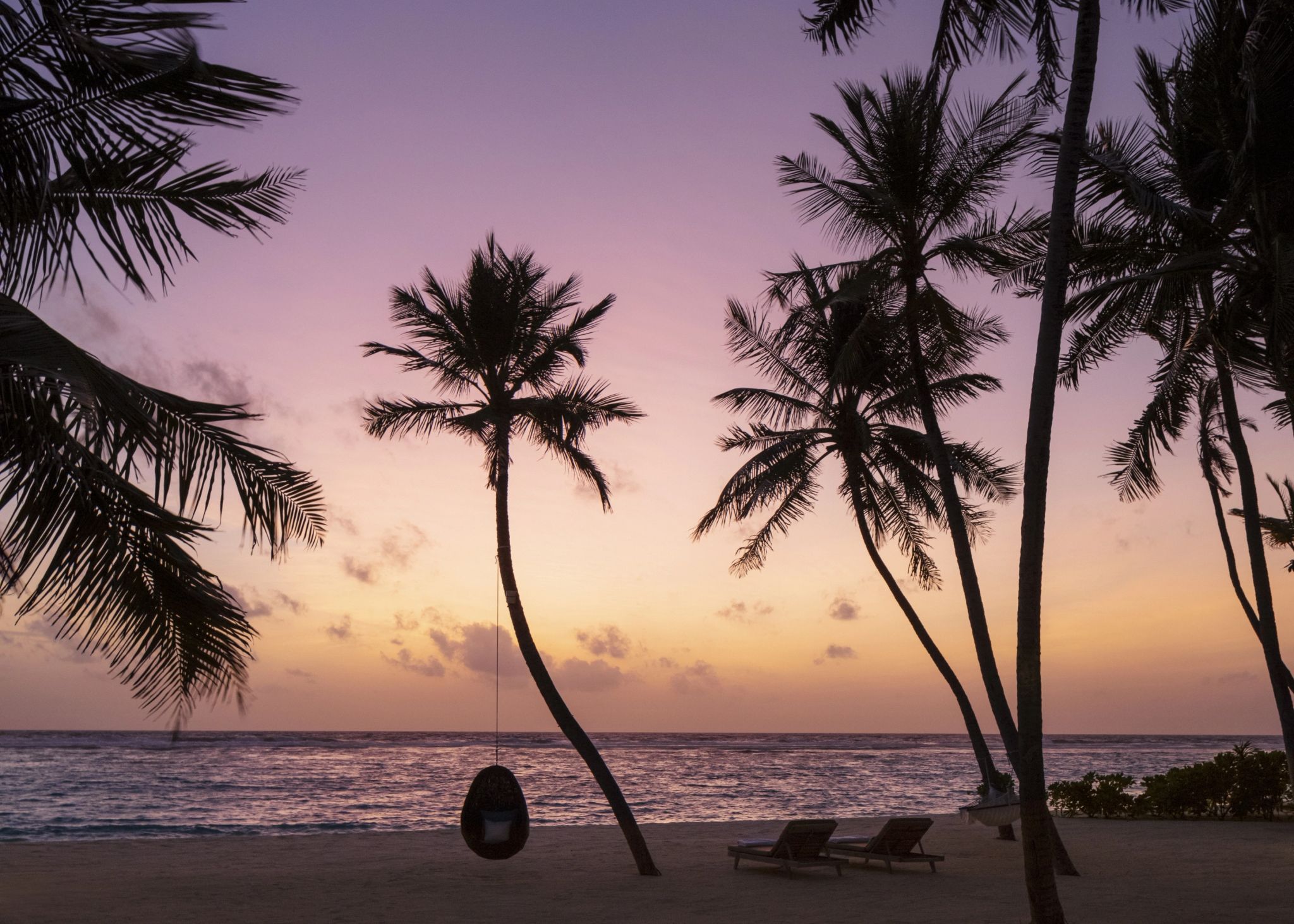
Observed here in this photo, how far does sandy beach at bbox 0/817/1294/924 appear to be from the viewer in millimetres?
9422

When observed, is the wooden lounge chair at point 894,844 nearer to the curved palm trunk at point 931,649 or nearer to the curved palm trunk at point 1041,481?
the curved palm trunk at point 931,649

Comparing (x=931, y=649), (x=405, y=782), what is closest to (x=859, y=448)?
(x=931, y=649)

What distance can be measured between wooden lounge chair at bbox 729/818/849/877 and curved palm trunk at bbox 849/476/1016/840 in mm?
2813

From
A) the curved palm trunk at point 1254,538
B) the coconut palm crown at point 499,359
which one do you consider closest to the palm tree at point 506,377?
the coconut palm crown at point 499,359

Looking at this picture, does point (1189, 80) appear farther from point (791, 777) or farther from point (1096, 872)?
point (791, 777)

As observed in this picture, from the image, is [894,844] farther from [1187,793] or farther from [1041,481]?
[1187,793]

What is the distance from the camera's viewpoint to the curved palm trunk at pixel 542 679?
1193 centimetres

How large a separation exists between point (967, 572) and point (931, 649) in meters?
4.18

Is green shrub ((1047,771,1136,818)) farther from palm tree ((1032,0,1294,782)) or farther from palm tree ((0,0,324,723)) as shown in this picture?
palm tree ((0,0,324,723))

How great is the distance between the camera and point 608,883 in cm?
1170

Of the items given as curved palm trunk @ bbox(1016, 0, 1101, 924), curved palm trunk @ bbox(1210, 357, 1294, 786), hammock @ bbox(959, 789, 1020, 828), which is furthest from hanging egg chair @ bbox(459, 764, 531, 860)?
curved palm trunk @ bbox(1210, 357, 1294, 786)

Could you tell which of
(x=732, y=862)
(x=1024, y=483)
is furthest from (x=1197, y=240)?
(x=732, y=862)

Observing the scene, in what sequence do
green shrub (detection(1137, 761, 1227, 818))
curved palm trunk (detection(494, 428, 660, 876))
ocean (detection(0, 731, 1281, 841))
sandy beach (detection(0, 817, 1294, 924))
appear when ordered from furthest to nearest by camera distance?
ocean (detection(0, 731, 1281, 841)), green shrub (detection(1137, 761, 1227, 818)), curved palm trunk (detection(494, 428, 660, 876)), sandy beach (detection(0, 817, 1294, 924))

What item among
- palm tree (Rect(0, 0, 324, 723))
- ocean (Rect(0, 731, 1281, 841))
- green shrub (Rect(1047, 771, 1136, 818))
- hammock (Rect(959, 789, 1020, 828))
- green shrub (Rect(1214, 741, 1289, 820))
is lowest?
ocean (Rect(0, 731, 1281, 841))
